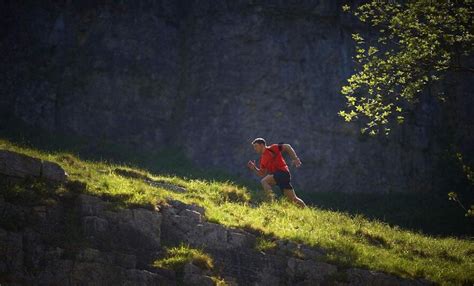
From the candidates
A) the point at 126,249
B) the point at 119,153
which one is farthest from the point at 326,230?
the point at 119,153

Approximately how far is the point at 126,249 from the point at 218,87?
18.3 m

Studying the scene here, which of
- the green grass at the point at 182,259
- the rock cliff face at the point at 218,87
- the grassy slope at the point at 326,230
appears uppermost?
the rock cliff face at the point at 218,87

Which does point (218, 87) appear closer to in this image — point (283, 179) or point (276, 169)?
point (276, 169)

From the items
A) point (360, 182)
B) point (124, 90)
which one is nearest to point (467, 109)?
Result: point (360, 182)

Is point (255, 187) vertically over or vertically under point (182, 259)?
under

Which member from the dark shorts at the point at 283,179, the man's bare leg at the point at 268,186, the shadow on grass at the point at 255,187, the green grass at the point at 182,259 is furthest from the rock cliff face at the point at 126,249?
the shadow on grass at the point at 255,187

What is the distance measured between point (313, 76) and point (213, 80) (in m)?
5.51

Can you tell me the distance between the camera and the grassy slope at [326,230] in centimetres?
1168

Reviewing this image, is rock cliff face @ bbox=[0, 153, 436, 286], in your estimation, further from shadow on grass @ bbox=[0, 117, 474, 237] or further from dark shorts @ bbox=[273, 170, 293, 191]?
shadow on grass @ bbox=[0, 117, 474, 237]

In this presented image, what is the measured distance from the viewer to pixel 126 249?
1047 centimetres

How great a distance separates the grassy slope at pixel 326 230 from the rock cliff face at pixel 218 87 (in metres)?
10.3

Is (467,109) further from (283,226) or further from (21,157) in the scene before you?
(21,157)

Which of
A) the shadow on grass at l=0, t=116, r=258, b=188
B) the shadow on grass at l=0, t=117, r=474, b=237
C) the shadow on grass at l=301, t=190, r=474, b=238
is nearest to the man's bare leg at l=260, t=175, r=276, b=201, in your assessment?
the shadow on grass at l=301, t=190, r=474, b=238

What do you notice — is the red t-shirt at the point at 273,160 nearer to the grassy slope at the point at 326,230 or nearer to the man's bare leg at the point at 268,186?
the man's bare leg at the point at 268,186
